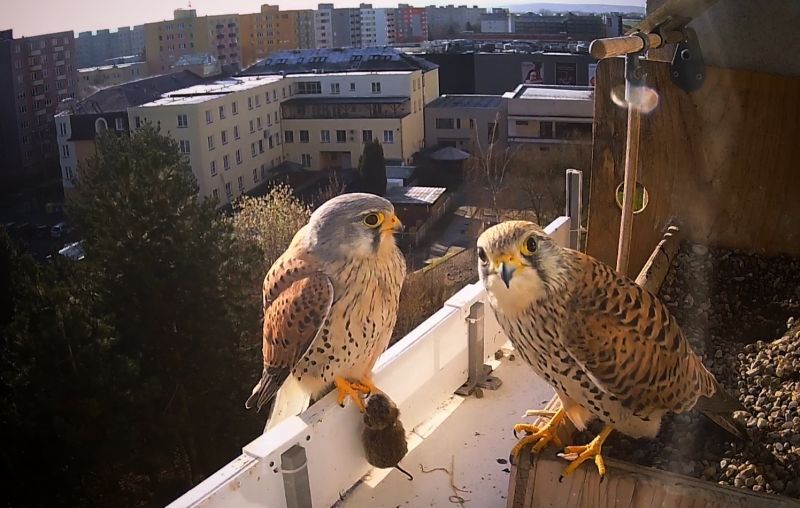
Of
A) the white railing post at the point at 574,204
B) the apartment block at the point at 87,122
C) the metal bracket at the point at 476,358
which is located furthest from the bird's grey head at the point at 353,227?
the apartment block at the point at 87,122

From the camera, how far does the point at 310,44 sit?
15289 millimetres

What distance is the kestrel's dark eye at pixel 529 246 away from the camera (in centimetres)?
130

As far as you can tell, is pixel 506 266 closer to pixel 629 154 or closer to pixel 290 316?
pixel 629 154

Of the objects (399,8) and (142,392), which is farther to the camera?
(399,8)


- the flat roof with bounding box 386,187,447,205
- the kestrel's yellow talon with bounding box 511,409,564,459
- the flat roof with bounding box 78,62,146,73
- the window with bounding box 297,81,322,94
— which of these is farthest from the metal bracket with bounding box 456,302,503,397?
the window with bounding box 297,81,322,94

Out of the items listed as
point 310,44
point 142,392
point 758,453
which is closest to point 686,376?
point 758,453

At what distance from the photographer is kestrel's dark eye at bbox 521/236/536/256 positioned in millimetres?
1298

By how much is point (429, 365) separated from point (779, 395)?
76 centimetres

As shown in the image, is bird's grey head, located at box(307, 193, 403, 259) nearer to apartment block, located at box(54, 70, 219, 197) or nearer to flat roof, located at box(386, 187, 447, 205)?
flat roof, located at box(386, 187, 447, 205)

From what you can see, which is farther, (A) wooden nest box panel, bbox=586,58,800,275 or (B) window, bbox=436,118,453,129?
(B) window, bbox=436,118,453,129

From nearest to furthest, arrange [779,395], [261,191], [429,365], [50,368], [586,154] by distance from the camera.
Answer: [779,395] < [429,365] < [50,368] < [586,154] < [261,191]

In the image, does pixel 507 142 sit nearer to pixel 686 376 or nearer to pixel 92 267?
pixel 92 267

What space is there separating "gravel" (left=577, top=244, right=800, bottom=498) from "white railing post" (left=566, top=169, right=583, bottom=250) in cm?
90

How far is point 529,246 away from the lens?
1.30 meters
